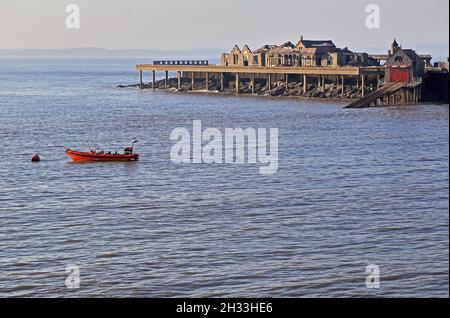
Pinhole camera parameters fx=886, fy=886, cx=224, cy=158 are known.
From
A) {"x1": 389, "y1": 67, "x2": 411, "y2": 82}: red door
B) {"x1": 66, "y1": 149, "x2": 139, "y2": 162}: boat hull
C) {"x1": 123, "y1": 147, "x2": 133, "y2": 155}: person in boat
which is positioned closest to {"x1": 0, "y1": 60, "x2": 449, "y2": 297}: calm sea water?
{"x1": 66, "y1": 149, "x2": 139, "y2": 162}: boat hull

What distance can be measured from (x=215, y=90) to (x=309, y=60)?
13729 millimetres

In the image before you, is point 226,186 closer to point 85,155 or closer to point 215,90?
point 85,155

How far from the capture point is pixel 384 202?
35594 millimetres

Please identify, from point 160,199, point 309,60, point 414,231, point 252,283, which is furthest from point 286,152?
point 309,60

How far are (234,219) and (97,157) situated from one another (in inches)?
802
